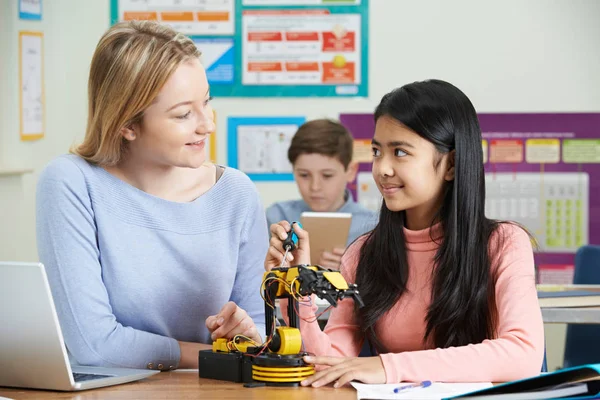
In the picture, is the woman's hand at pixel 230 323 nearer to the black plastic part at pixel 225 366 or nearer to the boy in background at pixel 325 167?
the black plastic part at pixel 225 366

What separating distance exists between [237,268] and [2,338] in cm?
73

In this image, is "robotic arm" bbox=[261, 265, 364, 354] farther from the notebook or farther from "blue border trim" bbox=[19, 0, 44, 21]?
"blue border trim" bbox=[19, 0, 44, 21]

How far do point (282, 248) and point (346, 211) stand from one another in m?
2.22

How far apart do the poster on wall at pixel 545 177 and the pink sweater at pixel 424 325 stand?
2540 millimetres

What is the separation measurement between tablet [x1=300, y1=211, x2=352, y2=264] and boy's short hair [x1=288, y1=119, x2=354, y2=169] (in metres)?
0.52

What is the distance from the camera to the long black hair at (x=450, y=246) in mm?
1992

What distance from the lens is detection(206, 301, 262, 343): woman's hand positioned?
6.29 feet

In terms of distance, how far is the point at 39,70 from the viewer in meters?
4.48

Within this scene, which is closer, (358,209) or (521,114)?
(358,209)

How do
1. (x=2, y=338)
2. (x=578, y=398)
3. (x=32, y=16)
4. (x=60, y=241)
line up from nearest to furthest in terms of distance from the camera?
(x=578, y=398), (x=2, y=338), (x=60, y=241), (x=32, y=16)

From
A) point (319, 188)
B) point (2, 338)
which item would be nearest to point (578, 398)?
point (2, 338)

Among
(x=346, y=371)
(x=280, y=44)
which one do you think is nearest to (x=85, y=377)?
(x=346, y=371)

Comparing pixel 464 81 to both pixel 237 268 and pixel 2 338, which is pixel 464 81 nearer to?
pixel 237 268

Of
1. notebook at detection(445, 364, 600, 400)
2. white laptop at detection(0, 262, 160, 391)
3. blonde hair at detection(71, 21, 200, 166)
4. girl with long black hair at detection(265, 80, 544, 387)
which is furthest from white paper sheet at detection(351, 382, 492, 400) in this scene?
blonde hair at detection(71, 21, 200, 166)
